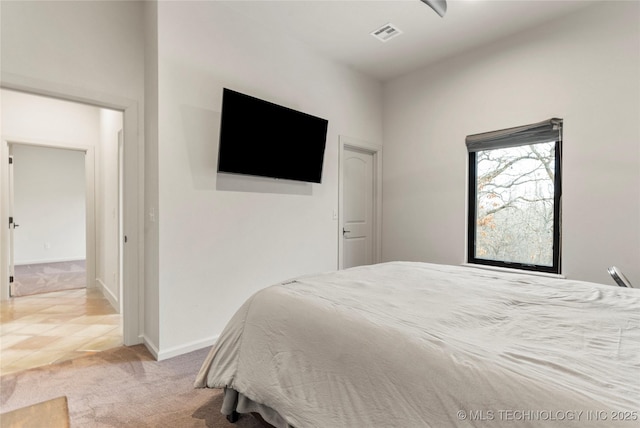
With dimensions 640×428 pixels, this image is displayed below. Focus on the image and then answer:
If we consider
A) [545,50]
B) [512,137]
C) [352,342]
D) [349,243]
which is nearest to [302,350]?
[352,342]

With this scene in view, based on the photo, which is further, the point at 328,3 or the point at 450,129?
the point at 450,129

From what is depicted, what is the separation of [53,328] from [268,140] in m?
2.74

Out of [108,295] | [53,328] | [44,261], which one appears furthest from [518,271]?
[44,261]

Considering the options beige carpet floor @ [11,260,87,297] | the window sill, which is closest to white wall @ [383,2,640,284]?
the window sill

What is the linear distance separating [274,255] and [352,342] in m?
2.07

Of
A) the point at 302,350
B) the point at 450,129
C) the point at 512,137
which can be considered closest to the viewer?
the point at 302,350

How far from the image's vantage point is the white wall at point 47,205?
6.23 metres

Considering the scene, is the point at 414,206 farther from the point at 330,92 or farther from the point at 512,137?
the point at 330,92

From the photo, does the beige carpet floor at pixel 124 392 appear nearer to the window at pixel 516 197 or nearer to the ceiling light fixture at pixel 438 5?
the ceiling light fixture at pixel 438 5

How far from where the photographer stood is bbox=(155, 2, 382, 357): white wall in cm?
242

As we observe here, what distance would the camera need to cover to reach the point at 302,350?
4.07 ft

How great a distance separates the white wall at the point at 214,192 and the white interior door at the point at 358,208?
1.81ft

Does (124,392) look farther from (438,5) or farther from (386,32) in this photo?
(386,32)

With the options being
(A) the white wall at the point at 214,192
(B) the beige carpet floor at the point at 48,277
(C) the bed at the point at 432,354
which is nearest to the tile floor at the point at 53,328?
(B) the beige carpet floor at the point at 48,277
